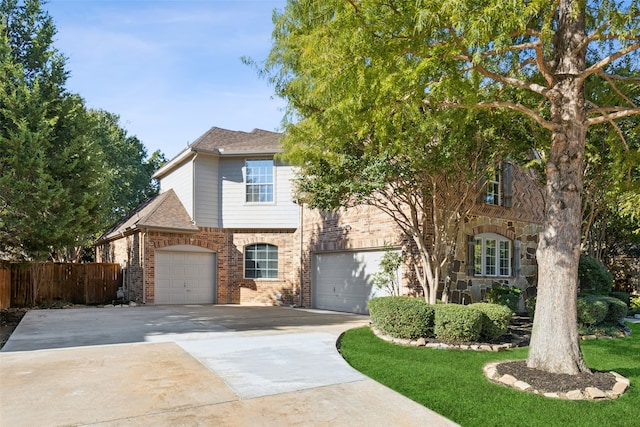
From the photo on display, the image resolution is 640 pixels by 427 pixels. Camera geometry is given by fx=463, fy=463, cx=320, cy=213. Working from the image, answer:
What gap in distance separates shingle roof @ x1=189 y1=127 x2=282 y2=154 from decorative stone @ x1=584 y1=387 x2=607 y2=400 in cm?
1303

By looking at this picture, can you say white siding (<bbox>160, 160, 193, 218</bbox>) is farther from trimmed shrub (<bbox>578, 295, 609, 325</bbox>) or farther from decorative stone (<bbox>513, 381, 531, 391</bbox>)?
decorative stone (<bbox>513, 381, 531, 391</bbox>)

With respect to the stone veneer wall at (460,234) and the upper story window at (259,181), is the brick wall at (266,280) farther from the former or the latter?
the upper story window at (259,181)

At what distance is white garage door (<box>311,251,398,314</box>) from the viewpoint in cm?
1402

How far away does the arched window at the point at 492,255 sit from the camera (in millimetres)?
13883

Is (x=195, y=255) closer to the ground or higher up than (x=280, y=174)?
closer to the ground

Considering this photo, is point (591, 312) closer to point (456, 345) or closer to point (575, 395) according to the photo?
point (456, 345)

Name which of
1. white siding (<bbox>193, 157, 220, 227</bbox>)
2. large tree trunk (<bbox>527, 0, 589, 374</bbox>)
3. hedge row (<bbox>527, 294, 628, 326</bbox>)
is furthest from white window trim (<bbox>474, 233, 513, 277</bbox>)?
white siding (<bbox>193, 157, 220, 227</bbox>)

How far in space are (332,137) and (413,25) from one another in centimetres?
258

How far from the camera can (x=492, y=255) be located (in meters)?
14.5

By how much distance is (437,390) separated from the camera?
5695 mm

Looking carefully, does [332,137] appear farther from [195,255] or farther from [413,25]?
[195,255]

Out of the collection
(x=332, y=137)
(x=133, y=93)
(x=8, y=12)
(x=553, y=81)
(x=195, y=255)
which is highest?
(x=8, y=12)

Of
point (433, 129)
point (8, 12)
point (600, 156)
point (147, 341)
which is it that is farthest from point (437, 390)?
point (8, 12)

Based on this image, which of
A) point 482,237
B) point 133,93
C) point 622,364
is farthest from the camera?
point 482,237
